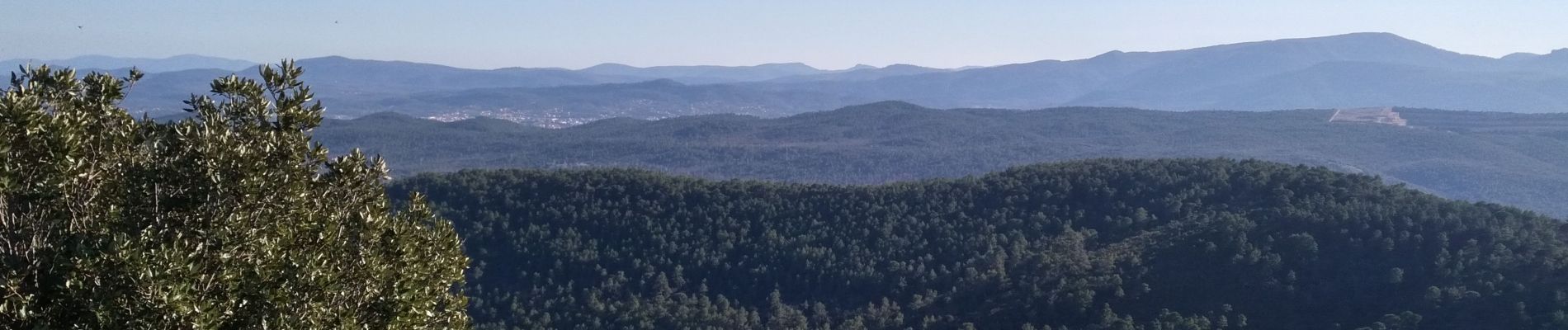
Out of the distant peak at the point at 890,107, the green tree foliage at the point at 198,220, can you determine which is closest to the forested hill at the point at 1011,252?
the green tree foliage at the point at 198,220

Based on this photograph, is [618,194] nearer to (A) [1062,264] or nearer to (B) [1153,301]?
(A) [1062,264]

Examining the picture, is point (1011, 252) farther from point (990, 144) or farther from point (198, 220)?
point (990, 144)

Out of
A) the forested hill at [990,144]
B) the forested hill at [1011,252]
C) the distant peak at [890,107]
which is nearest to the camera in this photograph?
the forested hill at [1011,252]

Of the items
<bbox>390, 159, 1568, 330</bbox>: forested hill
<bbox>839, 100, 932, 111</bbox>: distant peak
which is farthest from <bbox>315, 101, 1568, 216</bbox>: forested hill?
<bbox>390, 159, 1568, 330</bbox>: forested hill

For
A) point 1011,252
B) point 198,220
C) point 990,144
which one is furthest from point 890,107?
point 198,220

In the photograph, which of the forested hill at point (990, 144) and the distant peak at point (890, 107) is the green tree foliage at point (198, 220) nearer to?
the forested hill at point (990, 144)

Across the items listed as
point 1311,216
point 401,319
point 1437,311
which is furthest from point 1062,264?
point 401,319
